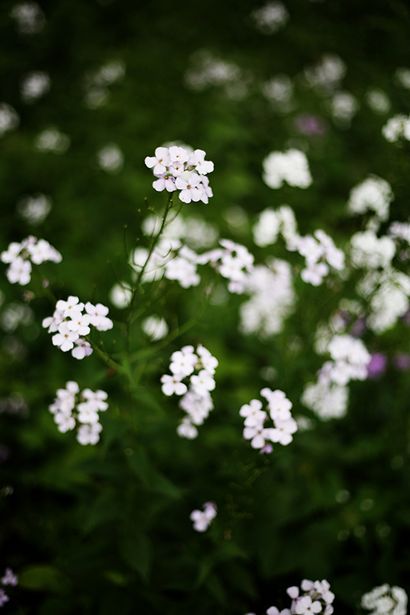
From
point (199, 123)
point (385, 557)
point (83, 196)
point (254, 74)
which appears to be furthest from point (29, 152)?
point (385, 557)

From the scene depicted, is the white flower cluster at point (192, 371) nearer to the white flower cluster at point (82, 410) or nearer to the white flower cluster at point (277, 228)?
the white flower cluster at point (82, 410)

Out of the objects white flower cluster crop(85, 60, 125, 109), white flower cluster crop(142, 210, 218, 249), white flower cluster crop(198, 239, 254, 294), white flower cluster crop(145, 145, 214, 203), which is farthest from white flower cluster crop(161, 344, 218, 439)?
white flower cluster crop(85, 60, 125, 109)

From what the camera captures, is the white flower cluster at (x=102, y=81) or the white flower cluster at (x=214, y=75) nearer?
the white flower cluster at (x=102, y=81)

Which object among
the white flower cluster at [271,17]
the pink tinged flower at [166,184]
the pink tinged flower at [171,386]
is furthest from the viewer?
the white flower cluster at [271,17]

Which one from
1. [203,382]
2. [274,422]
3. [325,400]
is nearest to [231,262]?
[203,382]

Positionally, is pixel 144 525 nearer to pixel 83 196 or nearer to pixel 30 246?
pixel 30 246

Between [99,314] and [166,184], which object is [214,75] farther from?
[99,314]

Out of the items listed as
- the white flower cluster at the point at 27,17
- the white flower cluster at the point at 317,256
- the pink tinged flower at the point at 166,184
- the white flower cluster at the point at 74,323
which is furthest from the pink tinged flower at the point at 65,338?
the white flower cluster at the point at 27,17

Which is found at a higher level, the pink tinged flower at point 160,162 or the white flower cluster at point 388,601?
the pink tinged flower at point 160,162
